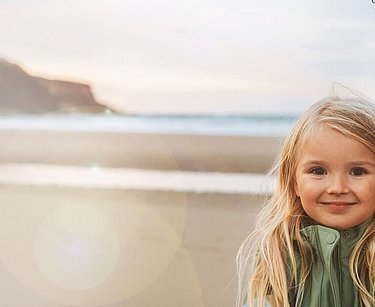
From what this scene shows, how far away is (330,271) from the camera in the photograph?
1349 mm

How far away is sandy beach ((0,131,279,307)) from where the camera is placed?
183 cm

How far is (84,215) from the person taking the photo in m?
1.93

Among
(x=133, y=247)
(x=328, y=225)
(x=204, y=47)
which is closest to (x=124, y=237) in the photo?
(x=133, y=247)

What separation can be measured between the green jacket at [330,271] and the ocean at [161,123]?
22.8 inches

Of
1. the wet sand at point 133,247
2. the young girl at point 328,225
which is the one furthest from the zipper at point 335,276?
the wet sand at point 133,247

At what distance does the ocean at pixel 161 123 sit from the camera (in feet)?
6.50

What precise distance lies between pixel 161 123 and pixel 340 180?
0.85 m

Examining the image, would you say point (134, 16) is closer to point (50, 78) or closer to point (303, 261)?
point (50, 78)

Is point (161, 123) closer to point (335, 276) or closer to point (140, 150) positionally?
point (140, 150)

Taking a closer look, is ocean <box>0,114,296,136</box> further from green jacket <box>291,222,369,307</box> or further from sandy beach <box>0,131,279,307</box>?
green jacket <box>291,222,369,307</box>

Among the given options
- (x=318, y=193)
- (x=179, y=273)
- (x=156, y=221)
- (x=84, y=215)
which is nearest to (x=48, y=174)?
(x=84, y=215)

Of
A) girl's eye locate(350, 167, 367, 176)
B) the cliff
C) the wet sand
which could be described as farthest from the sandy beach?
girl's eye locate(350, 167, 367, 176)

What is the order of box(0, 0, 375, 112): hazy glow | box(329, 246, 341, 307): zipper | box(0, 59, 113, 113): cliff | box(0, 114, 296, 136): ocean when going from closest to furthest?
box(329, 246, 341, 307): zipper, box(0, 0, 375, 112): hazy glow, box(0, 114, 296, 136): ocean, box(0, 59, 113, 113): cliff

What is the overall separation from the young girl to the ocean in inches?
19.7
